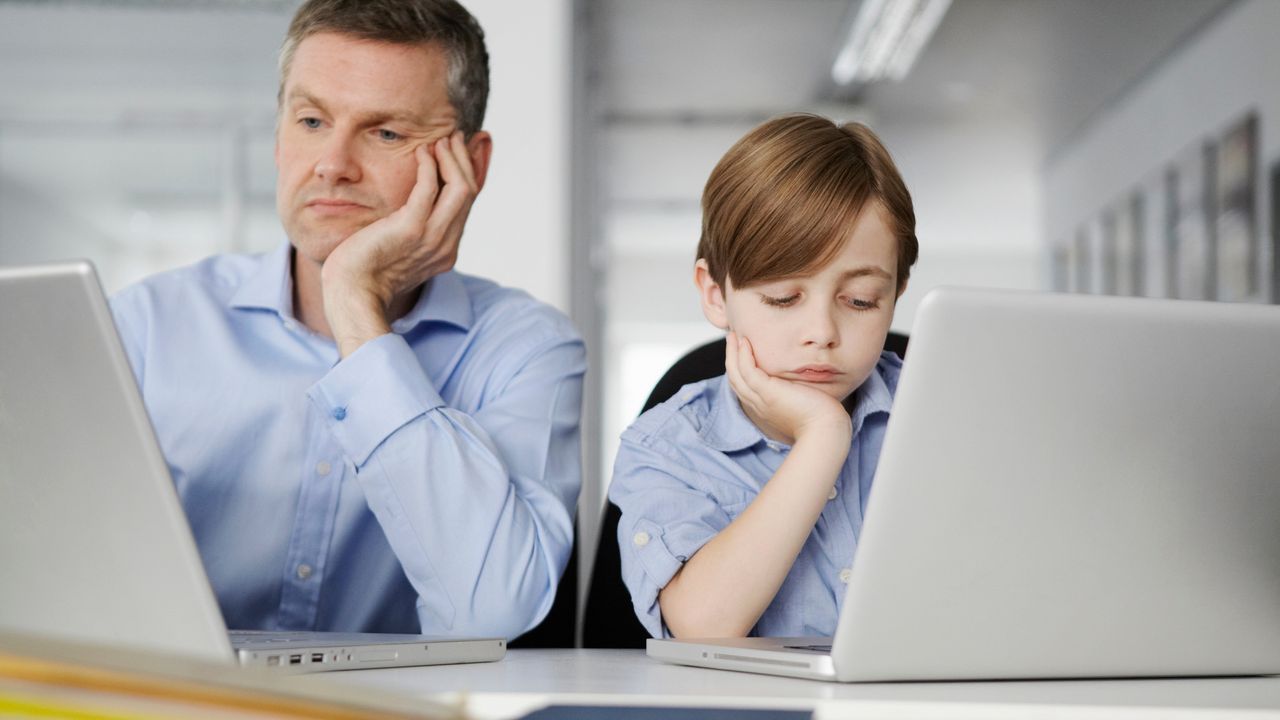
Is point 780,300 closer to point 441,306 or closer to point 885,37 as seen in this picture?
point 441,306

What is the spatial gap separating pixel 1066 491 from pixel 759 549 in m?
0.38

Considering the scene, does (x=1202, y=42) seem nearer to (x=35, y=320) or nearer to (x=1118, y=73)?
(x=1118, y=73)

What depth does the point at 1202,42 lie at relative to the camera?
19.7ft

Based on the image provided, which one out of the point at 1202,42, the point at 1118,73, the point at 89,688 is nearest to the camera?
the point at 89,688

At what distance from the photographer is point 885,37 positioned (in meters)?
5.75

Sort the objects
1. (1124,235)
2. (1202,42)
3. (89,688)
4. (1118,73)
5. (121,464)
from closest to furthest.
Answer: (89,688), (121,464), (1202,42), (1118,73), (1124,235)

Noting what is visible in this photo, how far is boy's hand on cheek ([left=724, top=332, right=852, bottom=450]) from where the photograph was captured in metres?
1.08

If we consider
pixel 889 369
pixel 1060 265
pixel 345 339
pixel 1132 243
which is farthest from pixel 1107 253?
pixel 345 339

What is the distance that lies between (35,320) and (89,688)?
47 centimetres

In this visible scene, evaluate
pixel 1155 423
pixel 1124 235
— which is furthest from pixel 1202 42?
pixel 1155 423

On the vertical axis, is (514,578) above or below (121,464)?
below

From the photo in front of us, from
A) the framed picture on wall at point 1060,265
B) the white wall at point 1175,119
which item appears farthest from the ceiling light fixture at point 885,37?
the framed picture on wall at point 1060,265

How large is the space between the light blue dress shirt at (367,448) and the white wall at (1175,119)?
4.84m

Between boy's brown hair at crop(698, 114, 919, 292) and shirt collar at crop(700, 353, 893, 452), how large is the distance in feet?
0.38
